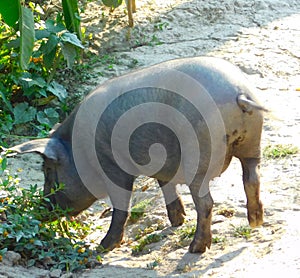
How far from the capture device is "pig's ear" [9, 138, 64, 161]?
6.35 m

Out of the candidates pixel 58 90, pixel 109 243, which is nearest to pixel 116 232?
pixel 109 243

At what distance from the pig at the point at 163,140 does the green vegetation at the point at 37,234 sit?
269 millimetres

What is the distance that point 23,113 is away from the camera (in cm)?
870

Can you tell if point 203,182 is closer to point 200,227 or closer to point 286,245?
point 200,227

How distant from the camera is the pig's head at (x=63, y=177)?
663 centimetres

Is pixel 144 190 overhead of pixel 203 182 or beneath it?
beneath

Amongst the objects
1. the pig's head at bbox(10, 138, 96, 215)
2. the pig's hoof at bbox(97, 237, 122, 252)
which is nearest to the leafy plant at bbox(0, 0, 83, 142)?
the pig's head at bbox(10, 138, 96, 215)

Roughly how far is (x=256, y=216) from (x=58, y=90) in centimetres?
350

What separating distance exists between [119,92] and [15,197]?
3.66 feet

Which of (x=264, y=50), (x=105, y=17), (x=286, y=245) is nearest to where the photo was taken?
(x=286, y=245)

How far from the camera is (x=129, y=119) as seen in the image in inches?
246

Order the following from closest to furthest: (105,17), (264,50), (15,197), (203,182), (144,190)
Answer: (203,182) → (15,197) → (144,190) → (264,50) → (105,17)

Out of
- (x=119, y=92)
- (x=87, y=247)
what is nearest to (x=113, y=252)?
(x=87, y=247)

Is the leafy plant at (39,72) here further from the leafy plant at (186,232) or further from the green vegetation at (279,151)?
the leafy plant at (186,232)
